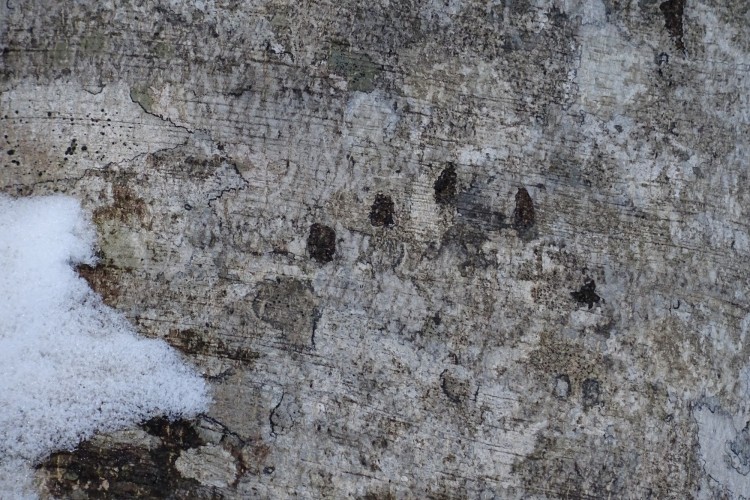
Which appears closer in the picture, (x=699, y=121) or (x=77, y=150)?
(x=77, y=150)

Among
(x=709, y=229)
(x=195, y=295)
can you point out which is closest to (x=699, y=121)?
(x=709, y=229)

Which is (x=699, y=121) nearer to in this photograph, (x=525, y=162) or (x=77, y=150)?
(x=525, y=162)

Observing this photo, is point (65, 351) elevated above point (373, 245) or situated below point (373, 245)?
below
